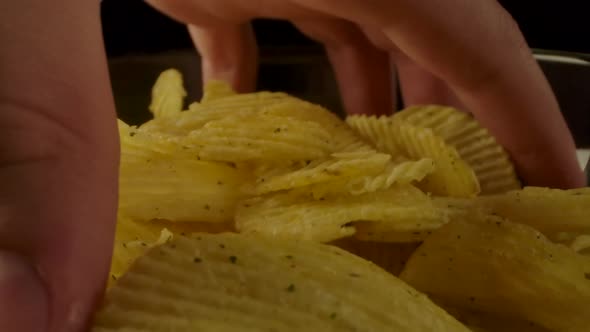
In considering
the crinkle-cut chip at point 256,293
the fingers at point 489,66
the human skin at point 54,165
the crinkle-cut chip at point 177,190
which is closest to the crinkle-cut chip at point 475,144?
the fingers at point 489,66

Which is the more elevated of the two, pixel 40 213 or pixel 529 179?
pixel 40 213

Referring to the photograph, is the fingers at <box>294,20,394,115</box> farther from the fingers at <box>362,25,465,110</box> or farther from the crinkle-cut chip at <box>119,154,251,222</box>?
the crinkle-cut chip at <box>119,154,251,222</box>

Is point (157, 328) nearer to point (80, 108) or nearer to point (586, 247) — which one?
point (80, 108)

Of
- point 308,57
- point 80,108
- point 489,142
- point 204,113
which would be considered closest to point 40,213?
point 80,108

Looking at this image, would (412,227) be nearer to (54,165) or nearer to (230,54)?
(54,165)

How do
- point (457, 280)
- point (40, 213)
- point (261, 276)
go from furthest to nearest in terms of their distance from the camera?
point (457, 280) < point (261, 276) < point (40, 213)

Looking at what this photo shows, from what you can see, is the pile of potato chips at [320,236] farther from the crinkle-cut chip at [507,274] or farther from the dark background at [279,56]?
the dark background at [279,56]

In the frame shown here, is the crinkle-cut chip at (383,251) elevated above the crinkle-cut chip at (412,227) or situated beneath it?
situated beneath

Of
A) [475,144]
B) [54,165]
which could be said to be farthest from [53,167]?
[475,144]
